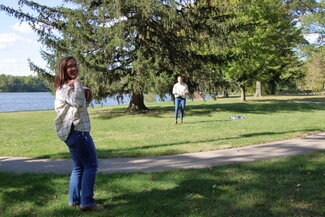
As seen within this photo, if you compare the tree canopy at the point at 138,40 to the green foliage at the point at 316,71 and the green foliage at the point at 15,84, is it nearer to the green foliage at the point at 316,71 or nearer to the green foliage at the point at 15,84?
the green foliage at the point at 316,71

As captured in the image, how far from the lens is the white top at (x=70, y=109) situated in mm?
3568

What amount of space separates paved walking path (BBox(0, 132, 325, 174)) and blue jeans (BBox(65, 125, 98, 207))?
163 cm

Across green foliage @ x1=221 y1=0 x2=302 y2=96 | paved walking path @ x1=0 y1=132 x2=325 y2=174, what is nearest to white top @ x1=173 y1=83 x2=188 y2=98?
paved walking path @ x1=0 y1=132 x2=325 y2=174

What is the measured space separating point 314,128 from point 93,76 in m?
10.2

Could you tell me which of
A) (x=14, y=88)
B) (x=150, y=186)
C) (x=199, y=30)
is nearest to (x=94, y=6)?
(x=199, y=30)

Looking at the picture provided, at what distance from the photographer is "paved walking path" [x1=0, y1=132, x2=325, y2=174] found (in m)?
Answer: 5.76

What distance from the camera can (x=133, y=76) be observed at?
16.4 m

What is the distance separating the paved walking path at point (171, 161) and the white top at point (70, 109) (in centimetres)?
209

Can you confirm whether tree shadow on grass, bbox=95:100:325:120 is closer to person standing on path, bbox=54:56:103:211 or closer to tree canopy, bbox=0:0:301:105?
tree canopy, bbox=0:0:301:105

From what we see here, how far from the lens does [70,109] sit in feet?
12.0

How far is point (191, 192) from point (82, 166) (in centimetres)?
150

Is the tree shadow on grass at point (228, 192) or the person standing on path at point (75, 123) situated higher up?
the person standing on path at point (75, 123)

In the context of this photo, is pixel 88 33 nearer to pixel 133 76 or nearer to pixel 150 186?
pixel 133 76

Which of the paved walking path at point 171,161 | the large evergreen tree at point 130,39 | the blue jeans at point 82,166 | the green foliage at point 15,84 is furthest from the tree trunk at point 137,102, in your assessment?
the green foliage at point 15,84
